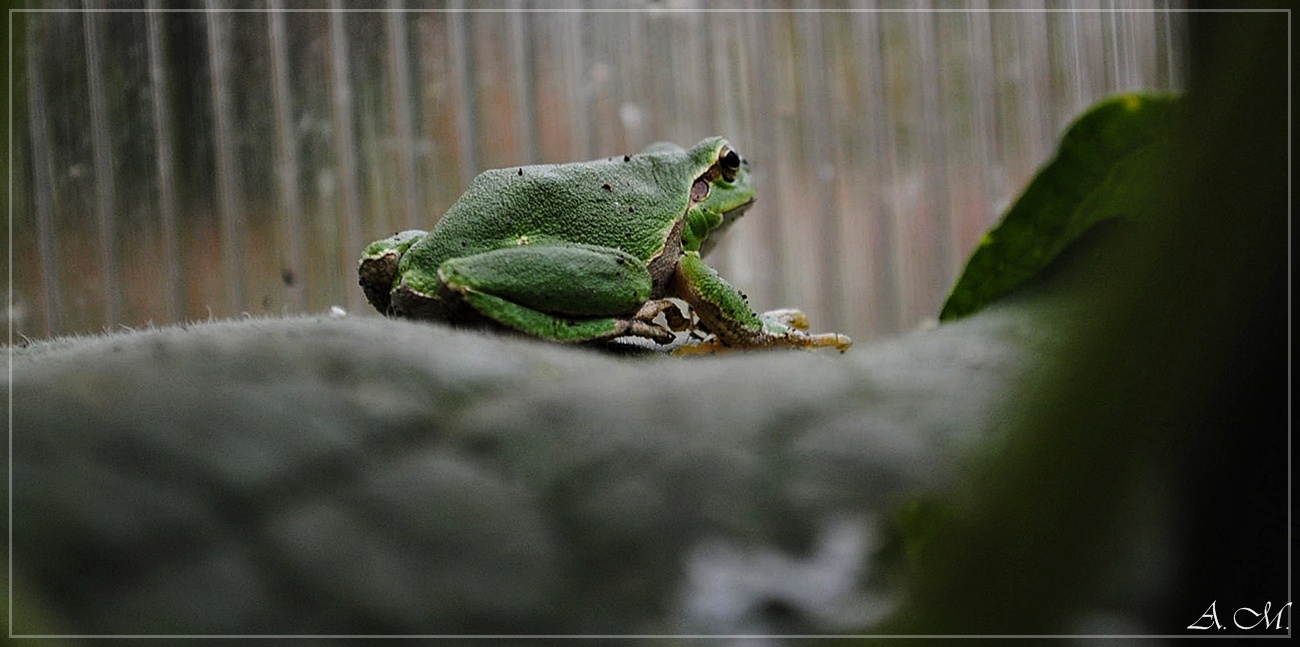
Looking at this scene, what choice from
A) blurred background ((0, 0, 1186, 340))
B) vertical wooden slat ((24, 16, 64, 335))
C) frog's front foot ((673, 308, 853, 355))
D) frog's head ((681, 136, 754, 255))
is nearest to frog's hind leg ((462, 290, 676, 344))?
frog's front foot ((673, 308, 853, 355))

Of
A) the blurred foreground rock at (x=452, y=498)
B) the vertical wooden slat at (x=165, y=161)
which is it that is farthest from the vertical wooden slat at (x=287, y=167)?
the blurred foreground rock at (x=452, y=498)

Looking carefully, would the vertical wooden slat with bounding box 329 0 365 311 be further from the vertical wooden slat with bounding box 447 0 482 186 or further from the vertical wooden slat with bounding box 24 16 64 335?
the vertical wooden slat with bounding box 24 16 64 335

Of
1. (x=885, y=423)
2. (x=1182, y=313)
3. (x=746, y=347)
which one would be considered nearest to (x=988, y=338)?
(x=885, y=423)

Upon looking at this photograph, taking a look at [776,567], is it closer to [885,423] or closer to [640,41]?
[885,423]

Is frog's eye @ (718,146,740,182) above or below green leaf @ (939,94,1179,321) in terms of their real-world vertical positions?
above

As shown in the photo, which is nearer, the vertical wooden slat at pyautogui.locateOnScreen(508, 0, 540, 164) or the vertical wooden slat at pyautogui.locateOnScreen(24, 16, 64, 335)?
the vertical wooden slat at pyautogui.locateOnScreen(24, 16, 64, 335)

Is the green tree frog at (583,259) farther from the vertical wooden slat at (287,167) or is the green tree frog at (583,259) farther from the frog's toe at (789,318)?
the vertical wooden slat at (287,167)

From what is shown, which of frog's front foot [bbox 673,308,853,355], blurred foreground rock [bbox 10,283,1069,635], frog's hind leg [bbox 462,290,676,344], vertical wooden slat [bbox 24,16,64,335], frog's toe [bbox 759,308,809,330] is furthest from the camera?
vertical wooden slat [bbox 24,16,64,335]

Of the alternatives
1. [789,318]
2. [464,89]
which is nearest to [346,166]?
[464,89]
